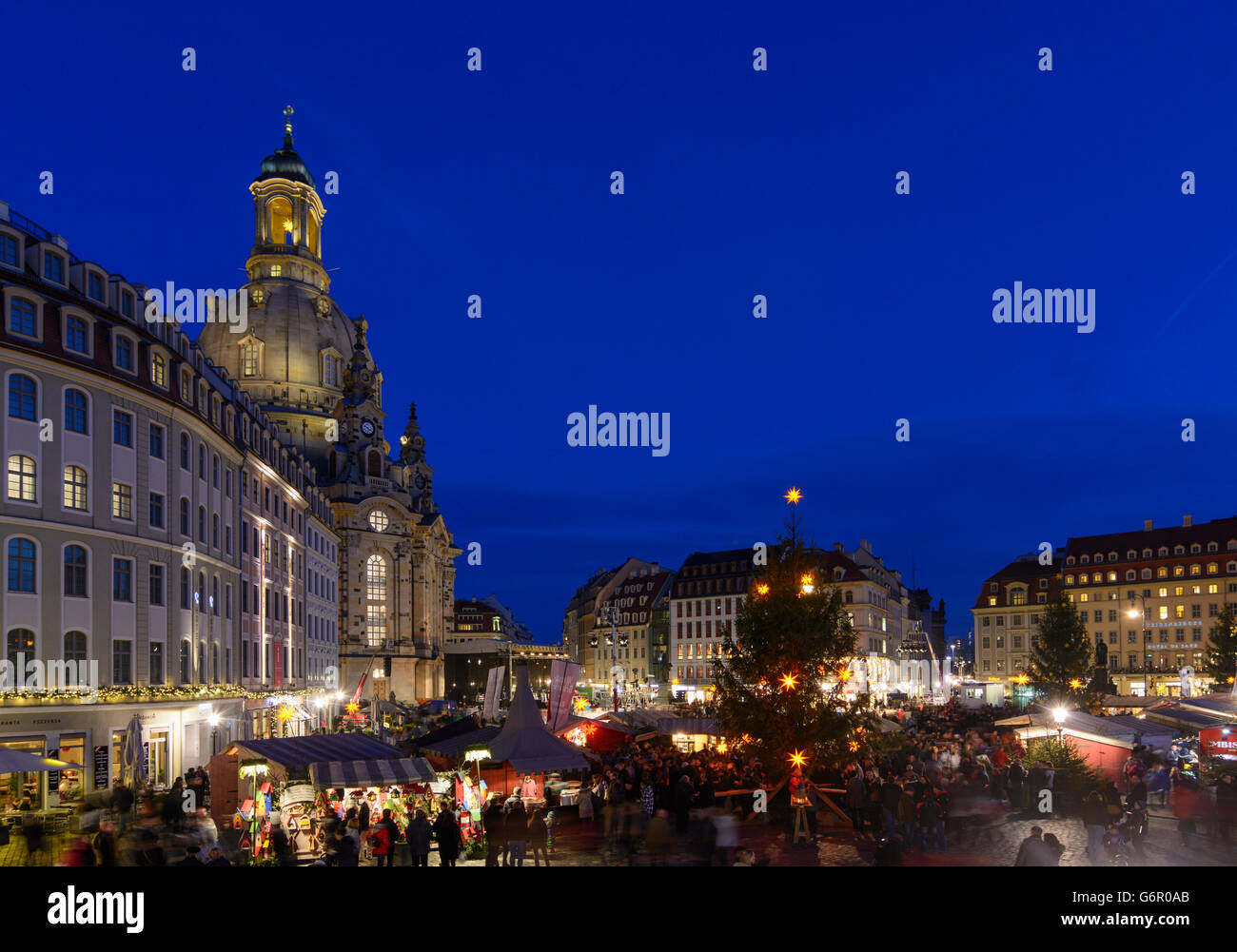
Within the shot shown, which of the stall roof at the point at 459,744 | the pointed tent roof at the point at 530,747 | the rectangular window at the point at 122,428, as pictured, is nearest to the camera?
the pointed tent roof at the point at 530,747

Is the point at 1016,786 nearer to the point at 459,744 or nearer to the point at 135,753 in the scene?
the point at 459,744

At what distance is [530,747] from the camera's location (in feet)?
90.1

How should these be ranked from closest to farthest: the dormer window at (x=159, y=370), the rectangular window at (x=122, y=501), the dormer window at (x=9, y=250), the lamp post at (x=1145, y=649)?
the dormer window at (x=9, y=250), the rectangular window at (x=122, y=501), the dormer window at (x=159, y=370), the lamp post at (x=1145, y=649)

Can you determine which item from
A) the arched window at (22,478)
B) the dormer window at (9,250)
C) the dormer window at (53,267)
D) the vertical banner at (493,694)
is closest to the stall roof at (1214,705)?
the vertical banner at (493,694)

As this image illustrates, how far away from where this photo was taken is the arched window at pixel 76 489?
33.4m

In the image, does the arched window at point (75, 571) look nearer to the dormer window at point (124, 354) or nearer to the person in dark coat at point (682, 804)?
the dormer window at point (124, 354)

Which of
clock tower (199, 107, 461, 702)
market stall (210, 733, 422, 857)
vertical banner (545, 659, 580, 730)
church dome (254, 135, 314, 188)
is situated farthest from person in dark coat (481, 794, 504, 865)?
church dome (254, 135, 314, 188)

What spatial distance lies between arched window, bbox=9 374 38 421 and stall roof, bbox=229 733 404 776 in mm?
13108

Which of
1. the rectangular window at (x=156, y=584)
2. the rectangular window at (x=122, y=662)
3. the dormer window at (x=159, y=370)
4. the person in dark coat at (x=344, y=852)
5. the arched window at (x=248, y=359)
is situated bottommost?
the person in dark coat at (x=344, y=852)

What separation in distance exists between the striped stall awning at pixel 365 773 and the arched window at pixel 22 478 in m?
14.9

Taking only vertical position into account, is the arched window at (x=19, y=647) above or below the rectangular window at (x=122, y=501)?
below

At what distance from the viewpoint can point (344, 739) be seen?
89.8 ft

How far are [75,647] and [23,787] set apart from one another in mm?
4585
